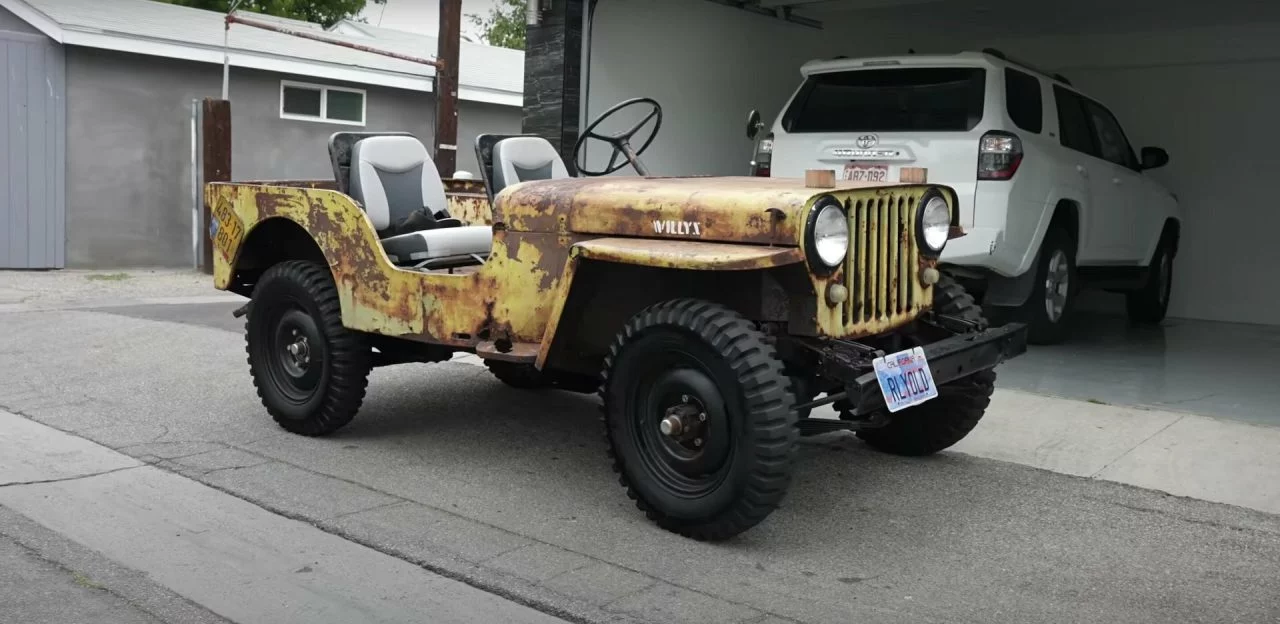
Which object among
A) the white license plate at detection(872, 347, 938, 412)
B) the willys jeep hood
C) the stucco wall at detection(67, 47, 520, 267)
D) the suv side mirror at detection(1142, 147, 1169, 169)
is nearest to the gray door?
the stucco wall at detection(67, 47, 520, 267)

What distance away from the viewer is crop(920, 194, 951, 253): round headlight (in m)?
4.82

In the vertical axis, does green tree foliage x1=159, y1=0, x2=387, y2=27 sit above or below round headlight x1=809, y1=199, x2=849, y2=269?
above

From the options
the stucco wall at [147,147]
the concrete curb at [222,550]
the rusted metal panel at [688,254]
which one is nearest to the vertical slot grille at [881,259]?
the rusted metal panel at [688,254]

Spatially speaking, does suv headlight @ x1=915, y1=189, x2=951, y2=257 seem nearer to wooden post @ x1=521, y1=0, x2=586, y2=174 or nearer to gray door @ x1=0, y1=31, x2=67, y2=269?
wooden post @ x1=521, y1=0, x2=586, y2=174

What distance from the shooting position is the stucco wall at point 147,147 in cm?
1480

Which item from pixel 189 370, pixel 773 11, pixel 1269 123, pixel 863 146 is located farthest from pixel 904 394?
pixel 1269 123

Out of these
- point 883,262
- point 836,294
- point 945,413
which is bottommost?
point 945,413

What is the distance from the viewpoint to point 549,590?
388 centimetres

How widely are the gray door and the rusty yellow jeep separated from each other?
9.43 metres

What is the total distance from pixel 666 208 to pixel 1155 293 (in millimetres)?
7892

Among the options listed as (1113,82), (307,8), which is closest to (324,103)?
(1113,82)

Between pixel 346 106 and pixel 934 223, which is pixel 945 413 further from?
pixel 346 106

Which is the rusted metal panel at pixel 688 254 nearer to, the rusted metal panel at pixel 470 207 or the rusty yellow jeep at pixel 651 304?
→ the rusty yellow jeep at pixel 651 304

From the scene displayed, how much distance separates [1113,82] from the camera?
→ 12086 millimetres
